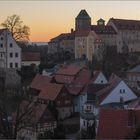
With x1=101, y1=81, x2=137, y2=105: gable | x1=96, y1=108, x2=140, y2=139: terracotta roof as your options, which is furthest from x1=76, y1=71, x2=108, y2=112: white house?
x1=96, y1=108, x2=140, y2=139: terracotta roof

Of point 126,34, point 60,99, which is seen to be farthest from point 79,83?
point 126,34

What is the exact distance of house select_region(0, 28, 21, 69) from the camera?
158ft

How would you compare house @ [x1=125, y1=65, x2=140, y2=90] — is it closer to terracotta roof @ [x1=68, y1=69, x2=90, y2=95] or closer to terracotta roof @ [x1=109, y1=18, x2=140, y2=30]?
terracotta roof @ [x1=68, y1=69, x2=90, y2=95]

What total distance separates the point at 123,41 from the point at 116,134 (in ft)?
171

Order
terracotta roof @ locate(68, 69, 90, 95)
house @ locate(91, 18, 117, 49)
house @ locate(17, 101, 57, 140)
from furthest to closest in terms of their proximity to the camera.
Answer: house @ locate(91, 18, 117, 49)
terracotta roof @ locate(68, 69, 90, 95)
house @ locate(17, 101, 57, 140)

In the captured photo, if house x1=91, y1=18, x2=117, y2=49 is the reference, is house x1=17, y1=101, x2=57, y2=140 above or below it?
below

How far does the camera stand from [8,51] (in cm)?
4812

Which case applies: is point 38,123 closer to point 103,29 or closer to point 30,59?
point 30,59

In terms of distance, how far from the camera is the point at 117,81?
113ft

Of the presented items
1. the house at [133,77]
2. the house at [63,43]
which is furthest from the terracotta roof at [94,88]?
the house at [63,43]

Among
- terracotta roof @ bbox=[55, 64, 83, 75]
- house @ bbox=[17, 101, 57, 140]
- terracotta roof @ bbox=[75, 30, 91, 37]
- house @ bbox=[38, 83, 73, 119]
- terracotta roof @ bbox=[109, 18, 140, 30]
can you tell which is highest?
terracotta roof @ bbox=[109, 18, 140, 30]

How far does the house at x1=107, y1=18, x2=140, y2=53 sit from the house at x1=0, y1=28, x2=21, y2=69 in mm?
27008

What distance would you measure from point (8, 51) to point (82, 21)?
3151 cm

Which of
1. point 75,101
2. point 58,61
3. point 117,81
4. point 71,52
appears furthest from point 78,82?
point 71,52
